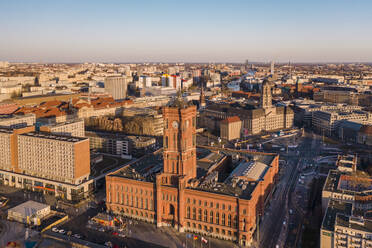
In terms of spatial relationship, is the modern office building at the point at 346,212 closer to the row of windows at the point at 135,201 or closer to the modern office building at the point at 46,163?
the row of windows at the point at 135,201

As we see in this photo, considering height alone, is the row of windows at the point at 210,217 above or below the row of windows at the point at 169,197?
below

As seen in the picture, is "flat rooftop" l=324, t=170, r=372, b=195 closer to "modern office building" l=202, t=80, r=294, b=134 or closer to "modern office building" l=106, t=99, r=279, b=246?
"modern office building" l=106, t=99, r=279, b=246

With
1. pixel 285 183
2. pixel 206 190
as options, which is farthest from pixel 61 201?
pixel 285 183

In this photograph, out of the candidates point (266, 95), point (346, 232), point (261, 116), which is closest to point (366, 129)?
point (261, 116)

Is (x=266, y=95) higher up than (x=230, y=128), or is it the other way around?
(x=266, y=95)

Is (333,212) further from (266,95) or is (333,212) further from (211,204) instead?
(266,95)

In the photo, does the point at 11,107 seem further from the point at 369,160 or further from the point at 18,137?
the point at 369,160

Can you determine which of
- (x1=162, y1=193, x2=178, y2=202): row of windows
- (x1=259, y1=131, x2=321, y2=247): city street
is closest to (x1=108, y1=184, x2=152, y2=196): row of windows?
(x1=162, y1=193, x2=178, y2=202): row of windows

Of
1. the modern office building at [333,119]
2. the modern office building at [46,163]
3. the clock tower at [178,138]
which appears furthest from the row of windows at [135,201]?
the modern office building at [333,119]
